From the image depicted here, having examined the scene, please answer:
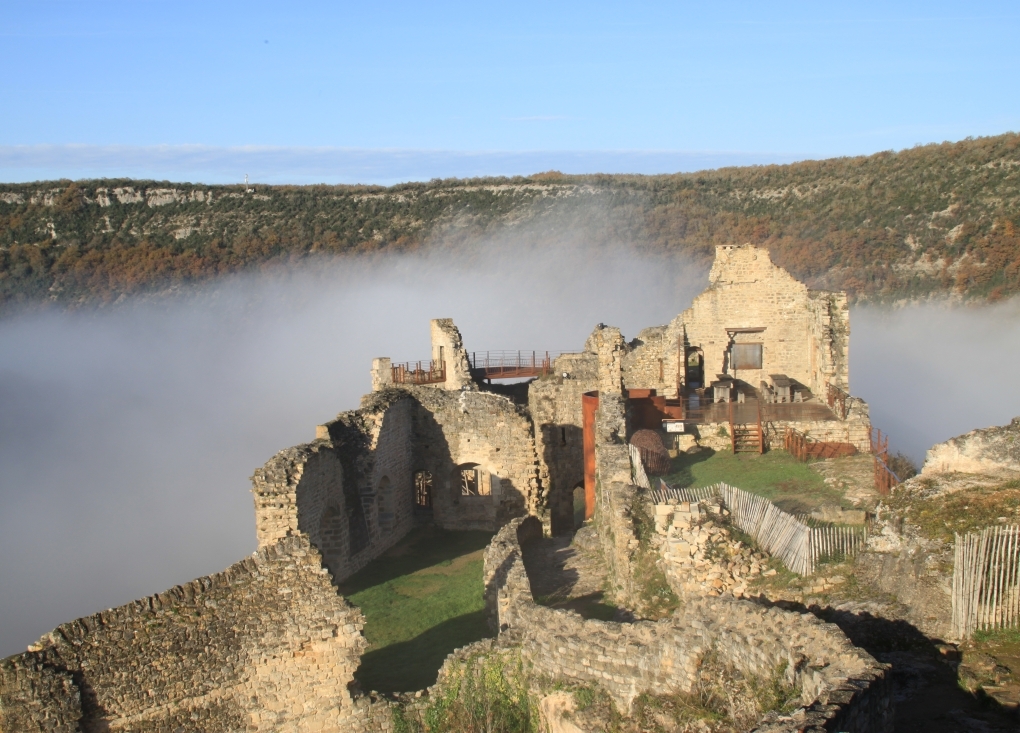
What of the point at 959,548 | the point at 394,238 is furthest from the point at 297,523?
the point at 394,238

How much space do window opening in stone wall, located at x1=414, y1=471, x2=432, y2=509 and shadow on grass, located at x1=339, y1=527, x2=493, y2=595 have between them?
0.74 meters

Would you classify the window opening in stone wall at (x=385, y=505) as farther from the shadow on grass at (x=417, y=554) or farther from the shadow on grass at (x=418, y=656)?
the shadow on grass at (x=418, y=656)

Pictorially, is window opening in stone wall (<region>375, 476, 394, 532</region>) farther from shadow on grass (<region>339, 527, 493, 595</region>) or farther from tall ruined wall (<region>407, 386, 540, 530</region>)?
tall ruined wall (<region>407, 386, 540, 530</region>)

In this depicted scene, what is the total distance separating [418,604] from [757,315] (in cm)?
1439

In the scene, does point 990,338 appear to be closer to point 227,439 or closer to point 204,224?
point 227,439

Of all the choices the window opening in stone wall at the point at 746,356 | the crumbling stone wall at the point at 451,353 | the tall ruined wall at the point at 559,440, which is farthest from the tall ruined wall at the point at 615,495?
the crumbling stone wall at the point at 451,353

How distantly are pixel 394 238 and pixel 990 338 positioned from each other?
4595cm

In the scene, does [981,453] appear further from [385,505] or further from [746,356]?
[746,356]

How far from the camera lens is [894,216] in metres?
63.5

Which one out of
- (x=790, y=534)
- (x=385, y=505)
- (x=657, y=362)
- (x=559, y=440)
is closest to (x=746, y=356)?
(x=657, y=362)

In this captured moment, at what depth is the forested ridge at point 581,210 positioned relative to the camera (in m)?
59.5

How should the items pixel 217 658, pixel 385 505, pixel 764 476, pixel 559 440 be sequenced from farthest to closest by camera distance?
pixel 559 440 < pixel 385 505 < pixel 764 476 < pixel 217 658

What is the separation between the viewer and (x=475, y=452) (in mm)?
22641

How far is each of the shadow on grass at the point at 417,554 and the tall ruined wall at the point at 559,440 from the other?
5.24 feet
